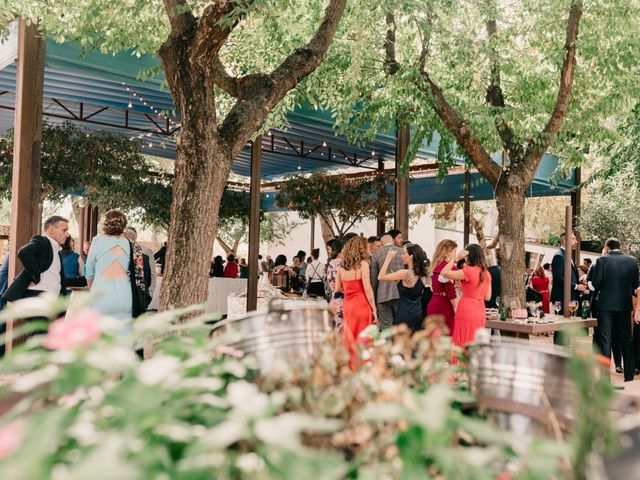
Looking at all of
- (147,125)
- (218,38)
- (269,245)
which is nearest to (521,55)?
(218,38)

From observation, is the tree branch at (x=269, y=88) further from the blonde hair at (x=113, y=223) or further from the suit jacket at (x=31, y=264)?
the suit jacket at (x=31, y=264)

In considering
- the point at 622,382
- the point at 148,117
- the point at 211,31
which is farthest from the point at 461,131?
the point at 148,117

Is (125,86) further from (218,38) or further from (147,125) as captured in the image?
(218,38)

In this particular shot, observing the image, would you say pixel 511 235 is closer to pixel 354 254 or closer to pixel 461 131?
pixel 461 131

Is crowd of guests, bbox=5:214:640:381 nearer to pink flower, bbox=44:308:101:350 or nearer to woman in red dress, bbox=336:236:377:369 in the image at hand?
woman in red dress, bbox=336:236:377:369

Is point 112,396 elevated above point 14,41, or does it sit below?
below

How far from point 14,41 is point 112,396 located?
23.6 feet

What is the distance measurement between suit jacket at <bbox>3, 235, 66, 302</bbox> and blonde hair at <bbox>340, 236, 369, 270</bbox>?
278 centimetres

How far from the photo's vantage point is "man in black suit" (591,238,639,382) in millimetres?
7289

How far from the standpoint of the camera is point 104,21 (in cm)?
514

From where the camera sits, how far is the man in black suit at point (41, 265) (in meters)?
5.84

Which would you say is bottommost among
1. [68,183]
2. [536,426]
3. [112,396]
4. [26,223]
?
[536,426]

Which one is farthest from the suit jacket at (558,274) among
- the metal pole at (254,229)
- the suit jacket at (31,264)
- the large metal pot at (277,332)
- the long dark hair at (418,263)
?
the large metal pot at (277,332)

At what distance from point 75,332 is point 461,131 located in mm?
7297
